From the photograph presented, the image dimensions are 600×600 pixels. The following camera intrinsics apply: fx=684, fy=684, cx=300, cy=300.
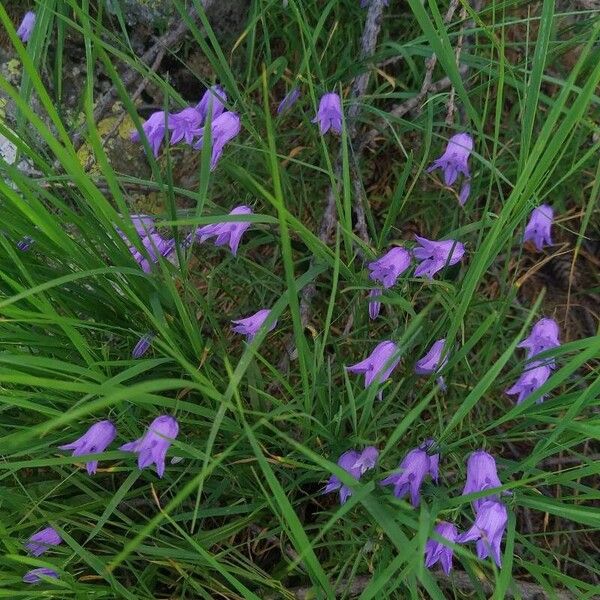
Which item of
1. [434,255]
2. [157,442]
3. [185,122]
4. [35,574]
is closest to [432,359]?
[434,255]

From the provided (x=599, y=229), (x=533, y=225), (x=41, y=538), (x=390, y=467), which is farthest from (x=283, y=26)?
(x=41, y=538)

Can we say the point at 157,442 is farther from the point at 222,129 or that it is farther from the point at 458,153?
the point at 458,153

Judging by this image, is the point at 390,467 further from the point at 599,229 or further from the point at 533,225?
the point at 599,229

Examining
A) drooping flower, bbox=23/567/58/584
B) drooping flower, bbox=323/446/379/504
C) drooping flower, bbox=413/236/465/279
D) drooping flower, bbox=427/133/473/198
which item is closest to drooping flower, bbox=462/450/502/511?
drooping flower, bbox=323/446/379/504

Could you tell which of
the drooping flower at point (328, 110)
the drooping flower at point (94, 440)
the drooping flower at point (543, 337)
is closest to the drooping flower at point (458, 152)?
the drooping flower at point (328, 110)

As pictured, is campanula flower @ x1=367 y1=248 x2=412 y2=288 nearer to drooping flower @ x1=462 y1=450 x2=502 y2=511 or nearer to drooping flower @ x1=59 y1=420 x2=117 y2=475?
drooping flower @ x1=462 y1=450 x2=502 y2=511

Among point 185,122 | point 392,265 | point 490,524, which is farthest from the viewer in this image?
point 185,122

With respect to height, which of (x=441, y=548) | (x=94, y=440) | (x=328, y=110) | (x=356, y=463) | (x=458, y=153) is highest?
(x=328, y=110)
